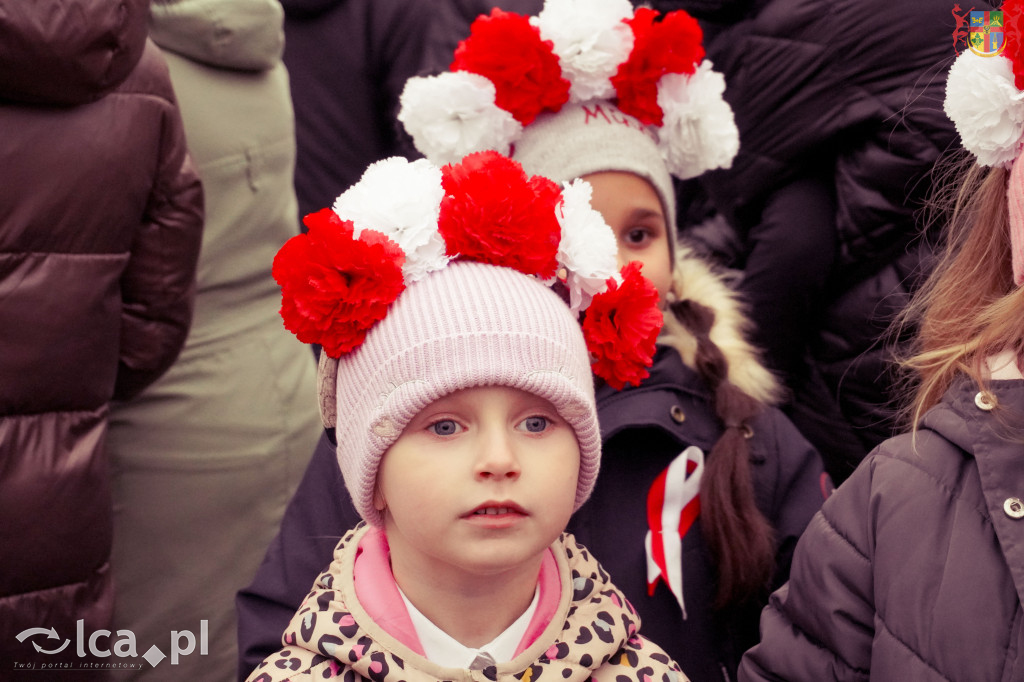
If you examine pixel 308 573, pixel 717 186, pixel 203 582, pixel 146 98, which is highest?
pixel 146 98

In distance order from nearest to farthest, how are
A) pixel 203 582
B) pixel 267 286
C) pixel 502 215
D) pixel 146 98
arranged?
pixel 502 215, pixel 146 98, pixel 203 582, pixel 267 286

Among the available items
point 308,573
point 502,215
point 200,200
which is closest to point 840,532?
point 502,215

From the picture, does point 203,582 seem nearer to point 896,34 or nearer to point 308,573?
point 308,573

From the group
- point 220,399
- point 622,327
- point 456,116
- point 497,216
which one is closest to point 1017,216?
point 622,327

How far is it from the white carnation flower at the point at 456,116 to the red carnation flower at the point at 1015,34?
1.00m

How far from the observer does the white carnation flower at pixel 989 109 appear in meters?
1.39

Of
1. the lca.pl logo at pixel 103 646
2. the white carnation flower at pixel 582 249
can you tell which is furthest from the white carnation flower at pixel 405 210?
the lca.pl logo at pixel 103 646

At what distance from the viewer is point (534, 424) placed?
1.41m

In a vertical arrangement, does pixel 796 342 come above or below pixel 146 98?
below

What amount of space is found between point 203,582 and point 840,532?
1440mm

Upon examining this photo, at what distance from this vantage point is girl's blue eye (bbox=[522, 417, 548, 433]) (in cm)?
141

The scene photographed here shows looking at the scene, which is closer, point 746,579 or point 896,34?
point 746,579

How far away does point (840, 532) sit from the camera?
151cm

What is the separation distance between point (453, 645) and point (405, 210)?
62cm
